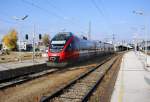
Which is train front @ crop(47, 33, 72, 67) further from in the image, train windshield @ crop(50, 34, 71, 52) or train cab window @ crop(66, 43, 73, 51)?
train cab window @ crop(66, 43, 73, 51)

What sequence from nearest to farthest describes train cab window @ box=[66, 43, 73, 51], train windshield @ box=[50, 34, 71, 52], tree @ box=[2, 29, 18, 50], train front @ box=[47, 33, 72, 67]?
train front @ box=[47, 33, 72, 67] < train windshield @ box=[50, 34, 71, 52] < train cab window @ box=[66, 43, 73, 51] < tree @ box=[2, 29, 18, 50]

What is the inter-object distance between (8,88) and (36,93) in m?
2.20

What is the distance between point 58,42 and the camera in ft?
91.3

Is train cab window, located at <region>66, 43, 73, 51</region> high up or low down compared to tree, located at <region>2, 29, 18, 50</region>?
down

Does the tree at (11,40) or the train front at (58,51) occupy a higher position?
the tree at (11,40)

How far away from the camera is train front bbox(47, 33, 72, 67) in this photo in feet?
89.4

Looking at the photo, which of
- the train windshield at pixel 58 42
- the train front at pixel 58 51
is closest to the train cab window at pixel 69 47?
the train front at pixel 58 51

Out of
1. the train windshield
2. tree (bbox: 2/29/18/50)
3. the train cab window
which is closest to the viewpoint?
the train windshield

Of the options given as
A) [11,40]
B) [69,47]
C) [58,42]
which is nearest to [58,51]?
[58,42]

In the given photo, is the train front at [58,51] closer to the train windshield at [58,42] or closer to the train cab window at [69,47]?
the train windshield at [58,42]

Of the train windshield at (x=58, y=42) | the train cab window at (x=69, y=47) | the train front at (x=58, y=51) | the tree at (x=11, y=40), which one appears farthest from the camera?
the tree at (x=11, y=40)

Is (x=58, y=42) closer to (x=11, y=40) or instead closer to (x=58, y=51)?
(x=58, y=51)

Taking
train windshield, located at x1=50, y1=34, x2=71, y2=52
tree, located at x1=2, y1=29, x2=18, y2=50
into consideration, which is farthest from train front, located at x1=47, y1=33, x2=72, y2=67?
tree, located at x1=2, y1=29, x2=18, y2=50

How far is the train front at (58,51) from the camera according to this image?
A: 89.4 feet
